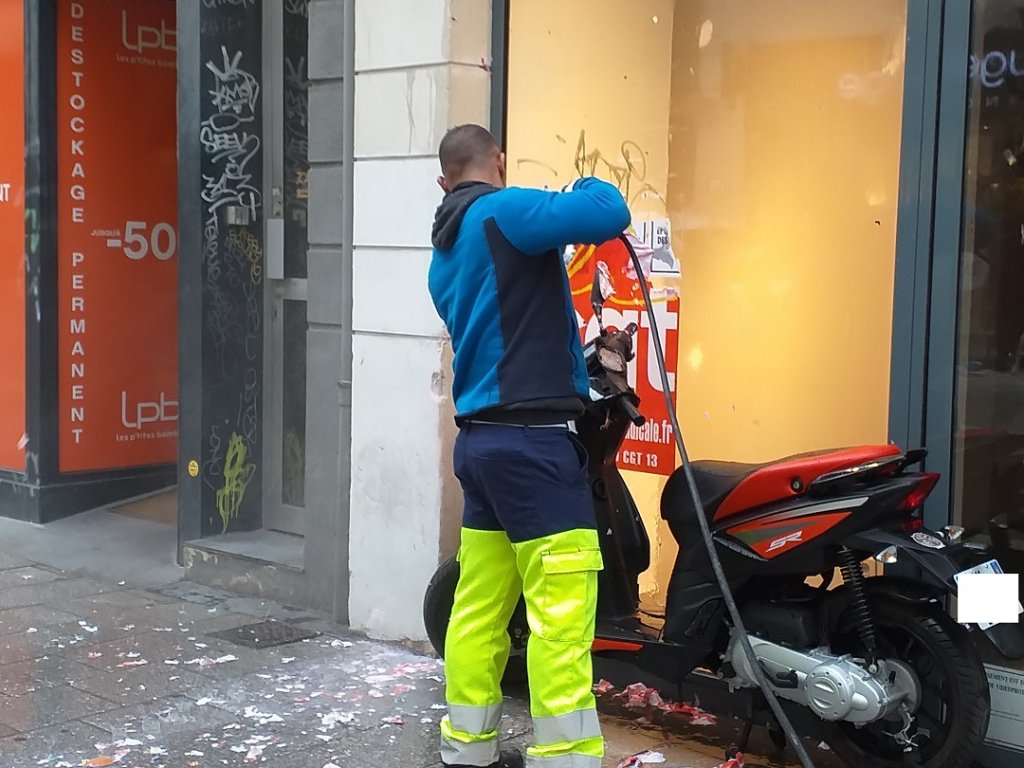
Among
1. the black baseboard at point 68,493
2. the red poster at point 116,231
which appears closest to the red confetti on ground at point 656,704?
the black baseboard at point 68,493

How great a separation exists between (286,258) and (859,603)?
4283 mm

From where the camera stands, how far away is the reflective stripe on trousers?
3953 mm

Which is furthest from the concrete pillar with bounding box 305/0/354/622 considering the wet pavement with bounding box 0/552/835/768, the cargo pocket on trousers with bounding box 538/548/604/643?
the cargo pocket on trousers with bounding box 538/548/604/643

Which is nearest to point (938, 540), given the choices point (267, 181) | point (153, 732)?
point (153, 732)

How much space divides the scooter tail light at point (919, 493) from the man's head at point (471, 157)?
1.57 metres

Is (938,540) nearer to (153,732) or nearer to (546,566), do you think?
(546,566)

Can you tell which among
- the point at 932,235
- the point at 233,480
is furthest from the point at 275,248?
the point at 932,235

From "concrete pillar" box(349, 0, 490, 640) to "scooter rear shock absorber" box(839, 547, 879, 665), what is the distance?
2.11 m

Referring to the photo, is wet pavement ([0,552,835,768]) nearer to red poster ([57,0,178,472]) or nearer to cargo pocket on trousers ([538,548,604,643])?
cargo pocket on trousers ([538,548,604,643])

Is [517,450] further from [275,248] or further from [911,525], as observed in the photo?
[275,248]

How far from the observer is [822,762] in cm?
461

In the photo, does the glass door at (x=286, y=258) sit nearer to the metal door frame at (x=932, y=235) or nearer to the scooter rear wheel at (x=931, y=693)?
the metal door frame at (x=932, y=235)

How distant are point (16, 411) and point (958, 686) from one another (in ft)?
21.6

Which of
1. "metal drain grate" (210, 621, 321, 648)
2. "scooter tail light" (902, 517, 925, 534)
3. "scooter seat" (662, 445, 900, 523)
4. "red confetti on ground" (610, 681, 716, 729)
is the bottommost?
"metal drain grate" (210, 621, 321, 648)
